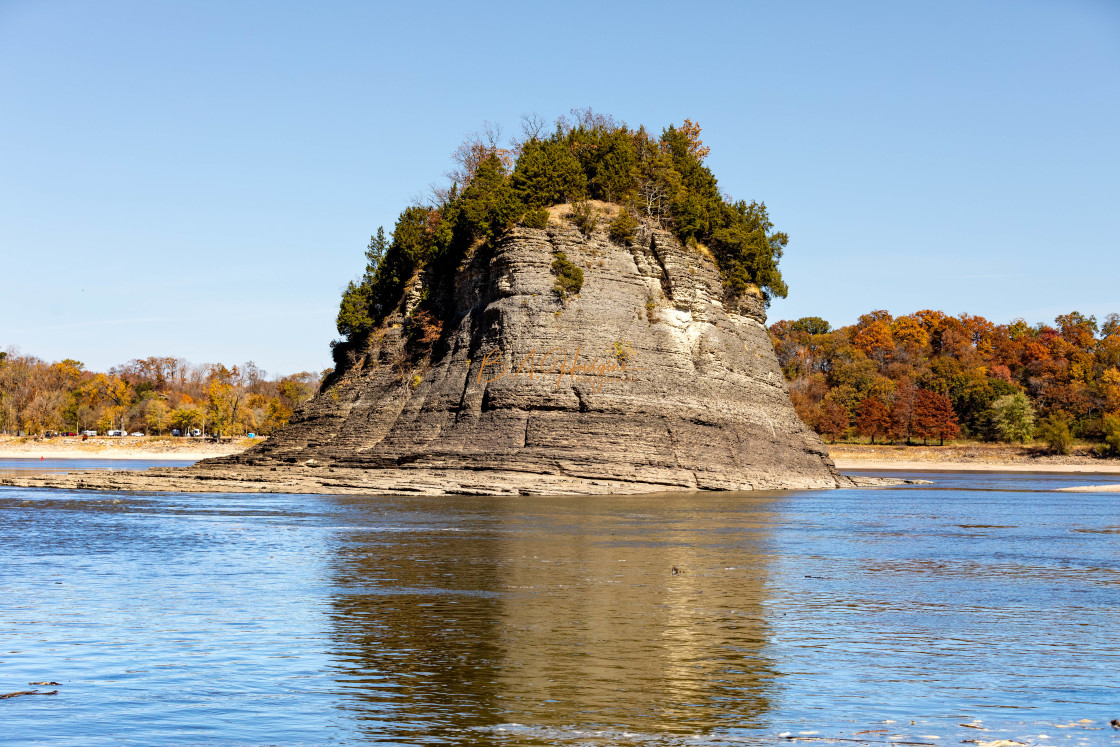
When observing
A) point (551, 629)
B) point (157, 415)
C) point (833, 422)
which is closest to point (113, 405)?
point (157, 415)

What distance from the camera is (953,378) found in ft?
427

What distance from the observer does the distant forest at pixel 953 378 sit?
385 ft

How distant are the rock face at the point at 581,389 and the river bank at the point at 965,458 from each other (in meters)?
51.8

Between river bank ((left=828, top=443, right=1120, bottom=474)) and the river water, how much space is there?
276ft

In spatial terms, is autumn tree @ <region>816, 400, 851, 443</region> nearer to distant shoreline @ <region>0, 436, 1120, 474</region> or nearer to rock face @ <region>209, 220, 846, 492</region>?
distant shoreline @ <region>0, 436, 1120, 474</region>

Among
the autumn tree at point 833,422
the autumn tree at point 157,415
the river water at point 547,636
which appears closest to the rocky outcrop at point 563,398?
the river water at point 547,636

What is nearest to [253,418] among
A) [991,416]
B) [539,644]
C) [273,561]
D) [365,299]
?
[365,299]

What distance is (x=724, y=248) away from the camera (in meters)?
68.9

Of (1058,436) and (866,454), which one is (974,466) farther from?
(866,454)

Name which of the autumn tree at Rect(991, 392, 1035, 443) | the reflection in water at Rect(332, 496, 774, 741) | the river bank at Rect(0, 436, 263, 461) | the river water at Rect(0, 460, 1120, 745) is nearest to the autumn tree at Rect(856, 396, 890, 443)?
the autumn tree at Rect(991, 392, 1035, 443)

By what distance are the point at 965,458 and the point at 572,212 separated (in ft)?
246

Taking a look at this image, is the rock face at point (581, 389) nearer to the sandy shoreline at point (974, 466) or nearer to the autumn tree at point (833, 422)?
the sandy shoreline at point (974, 466)

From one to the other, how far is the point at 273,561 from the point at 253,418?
11978cm

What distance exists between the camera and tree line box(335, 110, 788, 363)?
198 feet
